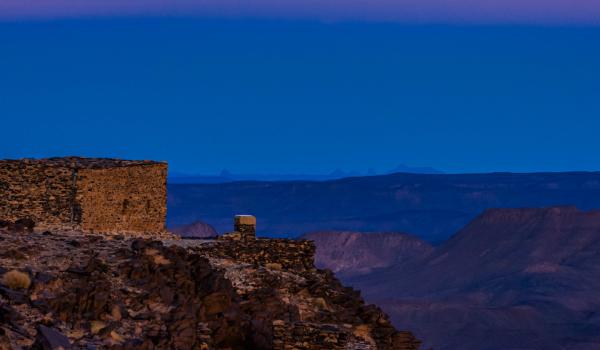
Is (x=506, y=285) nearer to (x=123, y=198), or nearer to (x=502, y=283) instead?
(x=502, y=283)

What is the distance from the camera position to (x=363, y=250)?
16262cm

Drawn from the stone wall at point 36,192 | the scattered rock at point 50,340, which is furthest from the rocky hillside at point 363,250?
the scattered rock at point 50,340

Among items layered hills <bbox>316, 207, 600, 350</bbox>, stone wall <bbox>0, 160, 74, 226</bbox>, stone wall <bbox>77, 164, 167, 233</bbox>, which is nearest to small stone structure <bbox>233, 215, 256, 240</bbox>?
stone wall <bbox>77, 164, 167, 233</bbox>

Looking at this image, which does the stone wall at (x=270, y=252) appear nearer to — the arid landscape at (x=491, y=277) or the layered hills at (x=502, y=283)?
the layered hills at (x=502, y=283)

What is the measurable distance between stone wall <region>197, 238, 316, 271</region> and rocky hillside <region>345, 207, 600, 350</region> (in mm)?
78519

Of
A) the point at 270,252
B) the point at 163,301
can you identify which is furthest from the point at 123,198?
the point at 163,301

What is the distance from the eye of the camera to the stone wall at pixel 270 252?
28.7m

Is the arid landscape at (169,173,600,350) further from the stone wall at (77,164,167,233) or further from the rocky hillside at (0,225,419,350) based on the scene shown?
the rocky hillside at (0,225,419,350)

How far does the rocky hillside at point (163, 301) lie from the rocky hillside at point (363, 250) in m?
127

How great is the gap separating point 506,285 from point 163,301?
115765mm

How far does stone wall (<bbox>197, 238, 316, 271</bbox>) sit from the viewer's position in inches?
1128

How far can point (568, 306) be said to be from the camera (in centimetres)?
12625

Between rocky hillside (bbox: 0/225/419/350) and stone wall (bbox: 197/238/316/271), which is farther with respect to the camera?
stone wall (bbox: 197/238/316/271)

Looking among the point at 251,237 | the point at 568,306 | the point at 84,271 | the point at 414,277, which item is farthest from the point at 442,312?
the point at 84,271
